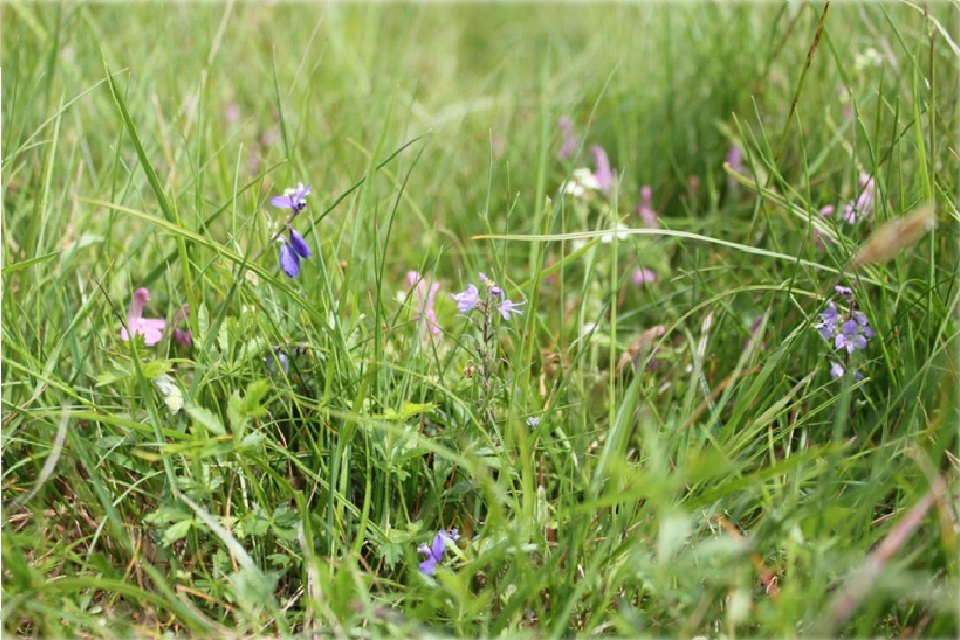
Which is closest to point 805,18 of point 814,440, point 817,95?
point 817,95

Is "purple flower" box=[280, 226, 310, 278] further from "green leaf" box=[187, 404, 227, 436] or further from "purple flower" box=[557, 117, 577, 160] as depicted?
"purple flower" box=[557, 117, 577, 160]

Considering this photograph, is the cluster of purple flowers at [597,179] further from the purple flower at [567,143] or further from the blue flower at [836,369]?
the blue flower at [836,369]

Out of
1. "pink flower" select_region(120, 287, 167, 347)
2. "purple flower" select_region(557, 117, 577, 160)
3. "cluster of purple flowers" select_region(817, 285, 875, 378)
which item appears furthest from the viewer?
"purple flower" select_region(557, 117, 577, 160)

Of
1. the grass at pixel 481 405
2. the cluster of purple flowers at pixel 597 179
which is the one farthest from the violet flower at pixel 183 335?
the cluster of purple flowers at pixel 597 179

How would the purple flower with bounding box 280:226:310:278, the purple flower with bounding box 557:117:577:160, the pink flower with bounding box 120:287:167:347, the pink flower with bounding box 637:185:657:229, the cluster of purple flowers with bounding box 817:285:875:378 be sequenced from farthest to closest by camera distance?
the purple flower with bounding box 557:117:577:160
the pink flower with bounding box 637:185:657:229
the pink flower with bounding box 120:287:167:347
the cluster of purple flowers with bounding box 817:285:875:378
the purple flower with bounding box 280:226:310:278

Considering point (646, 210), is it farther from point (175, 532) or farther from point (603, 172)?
point (175, 532)

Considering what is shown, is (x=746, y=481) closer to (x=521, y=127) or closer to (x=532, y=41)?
(x=521, y=127)

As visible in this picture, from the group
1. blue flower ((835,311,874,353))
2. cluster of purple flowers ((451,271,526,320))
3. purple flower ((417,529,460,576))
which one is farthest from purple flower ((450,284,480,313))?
blue flower ((835,311,874,353))
